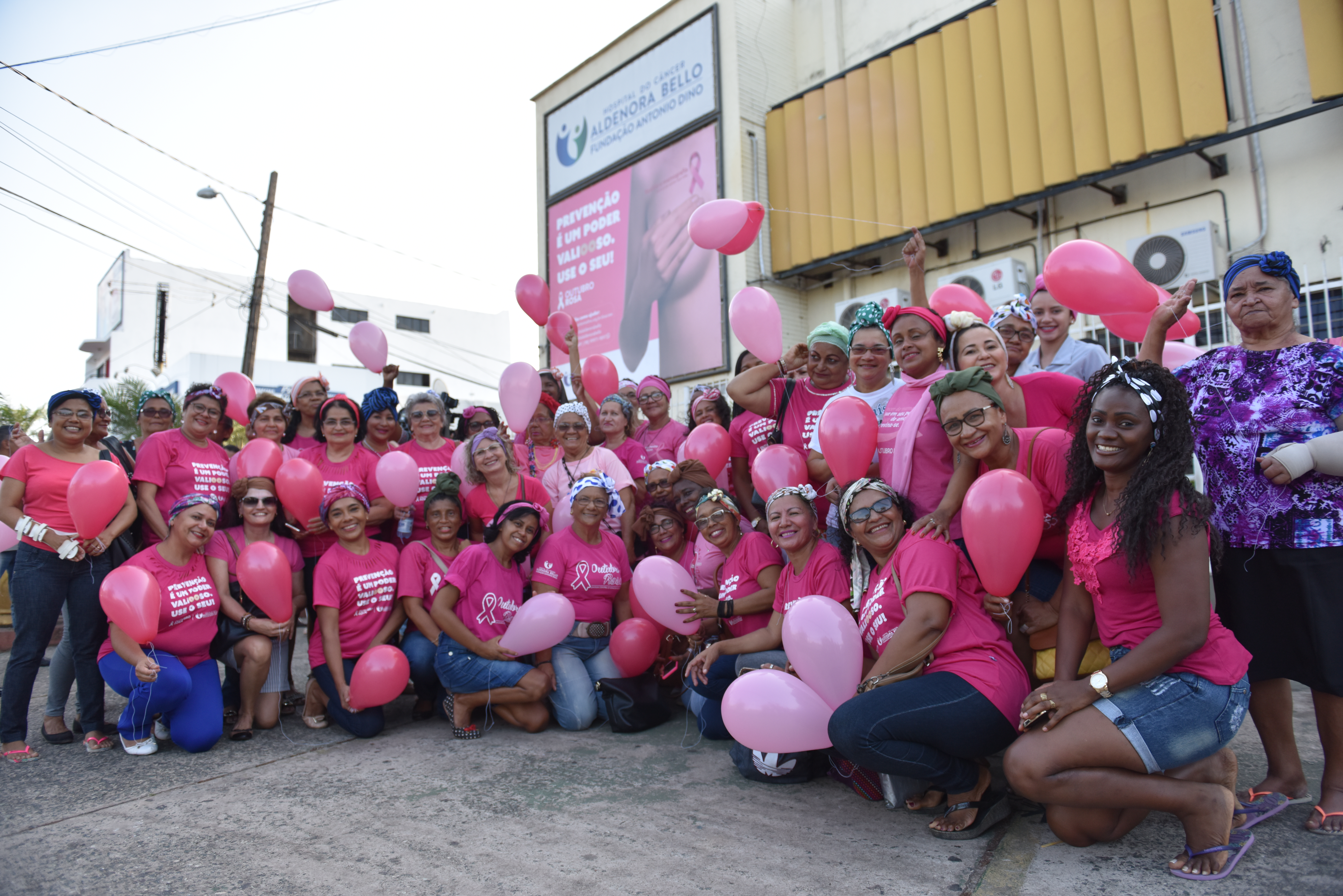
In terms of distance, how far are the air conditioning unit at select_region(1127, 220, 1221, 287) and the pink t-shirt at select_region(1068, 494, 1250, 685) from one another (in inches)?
251

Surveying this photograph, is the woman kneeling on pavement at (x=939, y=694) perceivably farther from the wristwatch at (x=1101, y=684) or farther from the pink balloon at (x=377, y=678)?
the pink balloon at (x=377, y=678)

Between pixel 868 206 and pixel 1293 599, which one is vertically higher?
pixel 868 206

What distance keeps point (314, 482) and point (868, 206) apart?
317 inches

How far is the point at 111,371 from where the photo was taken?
1444 inches

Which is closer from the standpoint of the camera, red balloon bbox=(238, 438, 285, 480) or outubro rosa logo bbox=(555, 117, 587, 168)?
red balloon bbox=(238, 438, 285, 480)

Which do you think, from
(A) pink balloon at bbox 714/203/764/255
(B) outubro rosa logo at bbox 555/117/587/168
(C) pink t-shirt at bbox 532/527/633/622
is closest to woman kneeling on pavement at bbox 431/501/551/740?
(C) pink t-shirt at bbox 532/527/633/622

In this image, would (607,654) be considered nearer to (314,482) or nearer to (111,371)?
(314,482)

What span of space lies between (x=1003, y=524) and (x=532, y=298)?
15.6ft

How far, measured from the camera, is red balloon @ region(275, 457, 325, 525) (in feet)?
14.5

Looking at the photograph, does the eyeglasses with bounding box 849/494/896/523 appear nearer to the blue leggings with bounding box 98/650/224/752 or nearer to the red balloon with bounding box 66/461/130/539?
the blue leggings with bounding box 98/650/224/752

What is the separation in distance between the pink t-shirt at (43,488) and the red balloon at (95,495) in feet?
0.11

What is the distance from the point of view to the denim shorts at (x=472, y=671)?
13.9 feet

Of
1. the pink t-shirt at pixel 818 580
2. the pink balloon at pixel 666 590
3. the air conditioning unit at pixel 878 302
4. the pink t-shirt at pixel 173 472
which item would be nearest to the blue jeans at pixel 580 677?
the pink balloon at pixel 666 590

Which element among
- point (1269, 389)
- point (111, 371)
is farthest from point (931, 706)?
point (111, 371)
